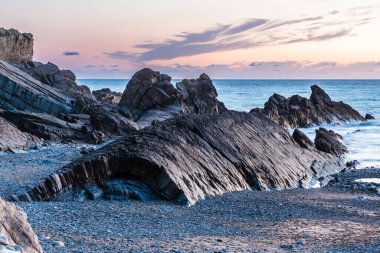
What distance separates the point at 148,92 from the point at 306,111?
61.8 feet

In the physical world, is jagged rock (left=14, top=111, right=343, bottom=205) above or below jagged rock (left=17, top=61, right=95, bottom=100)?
below

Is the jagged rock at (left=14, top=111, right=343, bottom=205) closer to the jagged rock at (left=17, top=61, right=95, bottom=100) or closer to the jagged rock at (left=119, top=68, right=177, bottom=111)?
the jagged rock at (left=119, top=68, right=177, bottom=111)

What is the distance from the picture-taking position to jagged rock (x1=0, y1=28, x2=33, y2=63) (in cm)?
6862

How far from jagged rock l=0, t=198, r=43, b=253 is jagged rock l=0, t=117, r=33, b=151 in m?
16.6

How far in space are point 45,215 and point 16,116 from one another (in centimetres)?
1763

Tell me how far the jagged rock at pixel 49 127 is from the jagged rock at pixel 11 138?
1843mm

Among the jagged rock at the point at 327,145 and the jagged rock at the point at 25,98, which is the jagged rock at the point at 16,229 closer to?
the jagged rock at the point at 327,145

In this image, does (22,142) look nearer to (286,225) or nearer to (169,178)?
(169,178)

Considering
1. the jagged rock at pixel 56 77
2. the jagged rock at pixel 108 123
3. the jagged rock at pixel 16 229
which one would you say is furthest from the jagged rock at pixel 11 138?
the jagged rock at pixel 56 77

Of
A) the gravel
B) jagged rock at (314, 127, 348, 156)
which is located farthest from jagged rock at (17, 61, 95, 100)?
the gravel

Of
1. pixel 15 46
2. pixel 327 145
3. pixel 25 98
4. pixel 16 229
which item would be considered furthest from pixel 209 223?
pixel 15 46

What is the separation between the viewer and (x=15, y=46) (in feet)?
233

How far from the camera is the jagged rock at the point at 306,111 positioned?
54.0 m

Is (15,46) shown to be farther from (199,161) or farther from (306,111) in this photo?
(199,161)
